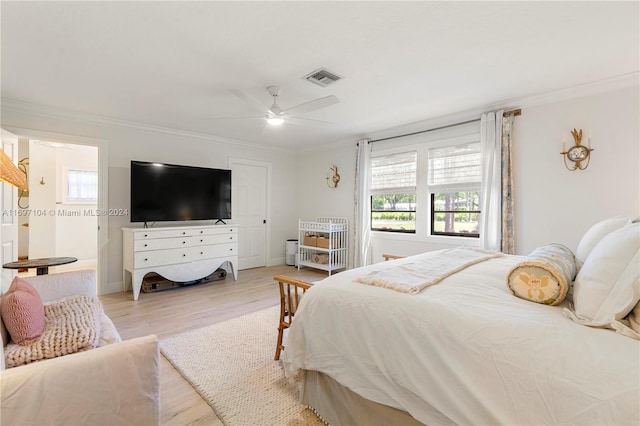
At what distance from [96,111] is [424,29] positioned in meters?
3.98

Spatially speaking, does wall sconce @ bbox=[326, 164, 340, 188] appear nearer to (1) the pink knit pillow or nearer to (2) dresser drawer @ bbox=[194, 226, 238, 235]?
(2) dresser drawer @ bbox=[194, 226, 238, 235]

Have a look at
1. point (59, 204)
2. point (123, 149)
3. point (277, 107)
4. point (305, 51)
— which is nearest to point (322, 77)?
point (305, 51)

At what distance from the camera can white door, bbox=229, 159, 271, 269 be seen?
5.42 meters

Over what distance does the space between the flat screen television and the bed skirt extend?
3527 millimetres

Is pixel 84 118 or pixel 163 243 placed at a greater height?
pixel 84 118

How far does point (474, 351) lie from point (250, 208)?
4.98m

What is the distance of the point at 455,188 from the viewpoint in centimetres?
388

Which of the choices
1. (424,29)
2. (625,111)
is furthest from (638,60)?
(424,29)

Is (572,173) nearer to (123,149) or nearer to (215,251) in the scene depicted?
(215,251)

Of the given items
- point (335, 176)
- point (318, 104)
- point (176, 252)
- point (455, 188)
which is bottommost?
point (176, 252)

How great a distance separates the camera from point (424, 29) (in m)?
1.97

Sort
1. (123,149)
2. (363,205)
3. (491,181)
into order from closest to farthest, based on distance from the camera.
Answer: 1. (491,181)
2. (123,149)
3. (363,205)

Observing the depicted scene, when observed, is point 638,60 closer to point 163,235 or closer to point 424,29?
point 424,29

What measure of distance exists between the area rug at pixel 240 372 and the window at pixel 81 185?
4.93 metres
